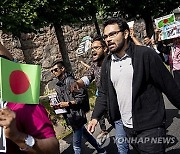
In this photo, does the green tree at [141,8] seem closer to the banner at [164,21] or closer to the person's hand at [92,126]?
the banner at [164,21]

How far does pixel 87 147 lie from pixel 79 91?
1476 mm

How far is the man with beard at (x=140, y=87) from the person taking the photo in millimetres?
2875

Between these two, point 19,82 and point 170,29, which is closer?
point 19,82

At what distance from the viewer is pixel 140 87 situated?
113 inches

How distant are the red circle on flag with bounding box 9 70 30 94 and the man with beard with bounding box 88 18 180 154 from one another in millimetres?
1388

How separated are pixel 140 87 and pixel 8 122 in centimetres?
157

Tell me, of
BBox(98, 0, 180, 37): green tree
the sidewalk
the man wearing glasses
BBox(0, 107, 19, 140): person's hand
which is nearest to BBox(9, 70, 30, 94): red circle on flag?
BBox(0, 107, 19, 140): person's hand

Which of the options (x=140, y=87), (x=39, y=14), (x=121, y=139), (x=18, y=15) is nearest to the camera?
(x=140, y=87)

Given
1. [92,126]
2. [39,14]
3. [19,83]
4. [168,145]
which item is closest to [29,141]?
[19,83]

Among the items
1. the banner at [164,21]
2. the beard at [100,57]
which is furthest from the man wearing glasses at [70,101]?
the banner at [164,21]

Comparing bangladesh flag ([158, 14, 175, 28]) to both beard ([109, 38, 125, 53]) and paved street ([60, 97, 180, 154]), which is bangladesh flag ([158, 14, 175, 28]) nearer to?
paved street ([60, 97, 180, 154])

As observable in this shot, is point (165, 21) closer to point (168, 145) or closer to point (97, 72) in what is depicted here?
point (97, 72)

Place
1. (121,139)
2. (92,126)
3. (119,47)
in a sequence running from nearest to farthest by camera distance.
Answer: (119,47), (92,126), (121,139)

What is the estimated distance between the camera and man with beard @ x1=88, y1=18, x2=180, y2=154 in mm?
2875
